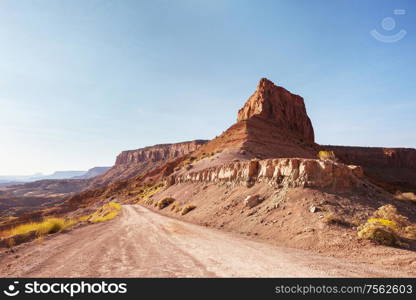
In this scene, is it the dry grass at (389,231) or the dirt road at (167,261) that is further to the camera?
the dry grass at (389,231)

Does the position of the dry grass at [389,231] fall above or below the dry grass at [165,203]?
above

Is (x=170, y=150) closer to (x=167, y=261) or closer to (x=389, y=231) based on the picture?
(x=389, y=231)

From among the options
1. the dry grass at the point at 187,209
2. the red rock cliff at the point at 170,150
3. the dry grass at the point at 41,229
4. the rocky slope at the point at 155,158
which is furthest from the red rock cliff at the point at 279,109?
the rocky slope at the point at 155,158

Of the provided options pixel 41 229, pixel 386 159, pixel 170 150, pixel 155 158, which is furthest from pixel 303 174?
pixel 155 158

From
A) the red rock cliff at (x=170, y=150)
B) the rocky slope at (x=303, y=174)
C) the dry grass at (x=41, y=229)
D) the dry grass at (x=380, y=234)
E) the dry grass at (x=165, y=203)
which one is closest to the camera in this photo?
the dry grass at (x=380, y=234)

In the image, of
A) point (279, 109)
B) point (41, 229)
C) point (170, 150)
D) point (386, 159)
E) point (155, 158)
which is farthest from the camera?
point (155, 158)

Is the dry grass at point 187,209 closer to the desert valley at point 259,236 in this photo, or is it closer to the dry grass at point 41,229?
the desert valley at point 259,236

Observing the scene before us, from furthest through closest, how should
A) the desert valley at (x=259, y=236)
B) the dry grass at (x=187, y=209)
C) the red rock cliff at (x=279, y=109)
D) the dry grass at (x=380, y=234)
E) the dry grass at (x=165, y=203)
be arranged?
the red rock cliff at (x=279, y=109)
the dry grass at (x=165, y=203)
the dry grass at (x=187, y=209)
the dry grass at (x=380, y=234)
the desert valley at (x=259, y=236)

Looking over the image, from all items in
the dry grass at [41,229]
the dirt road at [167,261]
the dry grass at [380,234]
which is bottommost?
the dry grass at [41,229]

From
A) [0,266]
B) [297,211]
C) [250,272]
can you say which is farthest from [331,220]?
[0,266]

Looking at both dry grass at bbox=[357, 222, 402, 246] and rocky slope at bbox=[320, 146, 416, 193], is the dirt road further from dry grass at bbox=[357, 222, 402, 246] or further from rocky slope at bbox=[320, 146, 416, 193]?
rocky slope at bbox=[320, 146, 416, 193]

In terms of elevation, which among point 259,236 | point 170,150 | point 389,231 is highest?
point 170,150

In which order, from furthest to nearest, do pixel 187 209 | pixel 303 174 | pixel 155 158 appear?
pixel 155 158, pixel 187 209, pixel 303 174

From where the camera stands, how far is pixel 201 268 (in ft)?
23.8
